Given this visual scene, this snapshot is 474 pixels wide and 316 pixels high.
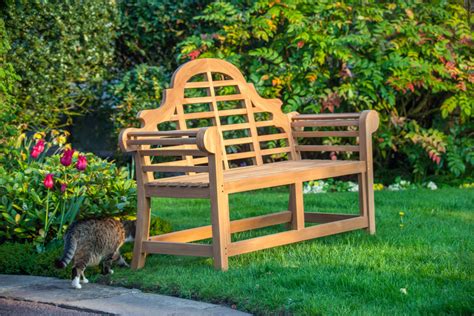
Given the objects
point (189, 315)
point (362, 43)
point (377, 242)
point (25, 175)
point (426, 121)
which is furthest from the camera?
point (426, 121)

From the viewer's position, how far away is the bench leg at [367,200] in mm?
6453

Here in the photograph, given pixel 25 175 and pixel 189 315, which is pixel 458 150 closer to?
pixel 25 175

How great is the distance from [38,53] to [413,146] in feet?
12.9

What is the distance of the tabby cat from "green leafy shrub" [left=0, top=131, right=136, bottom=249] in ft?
1.25

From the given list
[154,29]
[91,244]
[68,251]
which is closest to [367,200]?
[91,244]

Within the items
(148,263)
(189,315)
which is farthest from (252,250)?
(189,315)

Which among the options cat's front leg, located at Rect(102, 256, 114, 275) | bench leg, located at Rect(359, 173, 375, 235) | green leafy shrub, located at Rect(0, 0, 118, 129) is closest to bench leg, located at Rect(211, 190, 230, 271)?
cat's front leg, located at Rect(102, 256, 114, 275)

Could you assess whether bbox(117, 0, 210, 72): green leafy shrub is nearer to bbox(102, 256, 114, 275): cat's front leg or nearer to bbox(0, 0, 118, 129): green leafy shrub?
bbox(0, 0, 118, 129): green leafy shrub

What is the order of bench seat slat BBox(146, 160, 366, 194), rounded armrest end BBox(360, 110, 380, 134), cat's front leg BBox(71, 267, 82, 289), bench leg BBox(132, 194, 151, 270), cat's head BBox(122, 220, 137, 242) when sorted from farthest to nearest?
rounded armrest end BBox(360, 110, 380, 134) < cat's head BBox(122, 220, 137, 242) < bench leg BBox(132, 194, 151, 270) < bench seat slat BBox(146, 160, 366, 194) < cat's front leg BBox(71, 267, 82, 289)

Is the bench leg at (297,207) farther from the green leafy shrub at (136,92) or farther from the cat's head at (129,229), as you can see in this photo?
the green leafy shrub at (136,92)

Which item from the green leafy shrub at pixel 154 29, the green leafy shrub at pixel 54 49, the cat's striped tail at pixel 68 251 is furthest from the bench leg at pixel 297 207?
the green leafy shrub at pixel 154 29

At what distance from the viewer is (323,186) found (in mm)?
9172

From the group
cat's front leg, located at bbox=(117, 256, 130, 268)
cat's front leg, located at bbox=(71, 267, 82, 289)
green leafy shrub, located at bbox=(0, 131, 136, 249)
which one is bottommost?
cat's front leg, located at bbox=(117, 256, 130, 268)

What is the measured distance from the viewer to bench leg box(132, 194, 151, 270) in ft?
18.4
